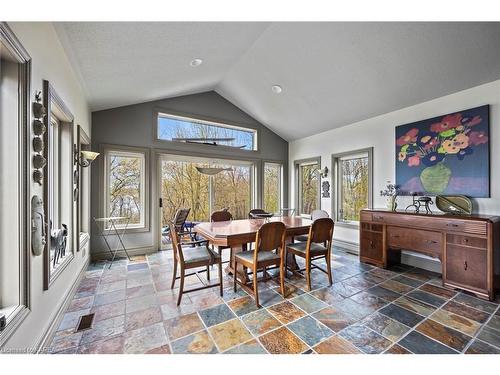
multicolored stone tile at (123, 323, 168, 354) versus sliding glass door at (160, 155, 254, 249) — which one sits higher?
sliding glass door at (160, 155, 254, 249)

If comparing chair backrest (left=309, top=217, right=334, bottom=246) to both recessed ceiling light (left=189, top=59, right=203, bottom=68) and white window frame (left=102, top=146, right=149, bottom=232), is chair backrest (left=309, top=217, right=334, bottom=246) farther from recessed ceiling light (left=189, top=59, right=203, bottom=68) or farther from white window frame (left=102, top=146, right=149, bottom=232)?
white window frame (left=102, top=146, right=149, bottom=232)

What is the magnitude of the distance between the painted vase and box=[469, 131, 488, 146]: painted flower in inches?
17.0

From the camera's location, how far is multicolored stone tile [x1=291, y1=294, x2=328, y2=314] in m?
2.29

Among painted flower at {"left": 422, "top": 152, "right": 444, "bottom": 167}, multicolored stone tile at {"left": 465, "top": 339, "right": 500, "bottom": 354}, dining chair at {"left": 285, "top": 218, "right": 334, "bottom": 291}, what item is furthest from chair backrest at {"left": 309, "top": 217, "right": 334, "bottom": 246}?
painted flower at {"left": 422, "top": 152, "right": 444, "bottom": 167}

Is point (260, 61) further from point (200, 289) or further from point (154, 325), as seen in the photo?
point (154, 325)

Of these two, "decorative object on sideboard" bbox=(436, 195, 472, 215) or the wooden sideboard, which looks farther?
"decorative object on sideboard" bbox=(436, 195, 472, 215)

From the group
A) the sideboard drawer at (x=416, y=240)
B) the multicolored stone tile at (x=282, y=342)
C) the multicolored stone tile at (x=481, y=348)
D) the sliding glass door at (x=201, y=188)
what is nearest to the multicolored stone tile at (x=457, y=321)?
the multicolored stone tile at (x=481, y=348)

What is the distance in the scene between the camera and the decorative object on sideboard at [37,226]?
4.98 ft

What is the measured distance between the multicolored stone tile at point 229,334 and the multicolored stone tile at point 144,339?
1.36 feet

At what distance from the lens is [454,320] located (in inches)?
82.3

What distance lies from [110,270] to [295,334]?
298 cm
